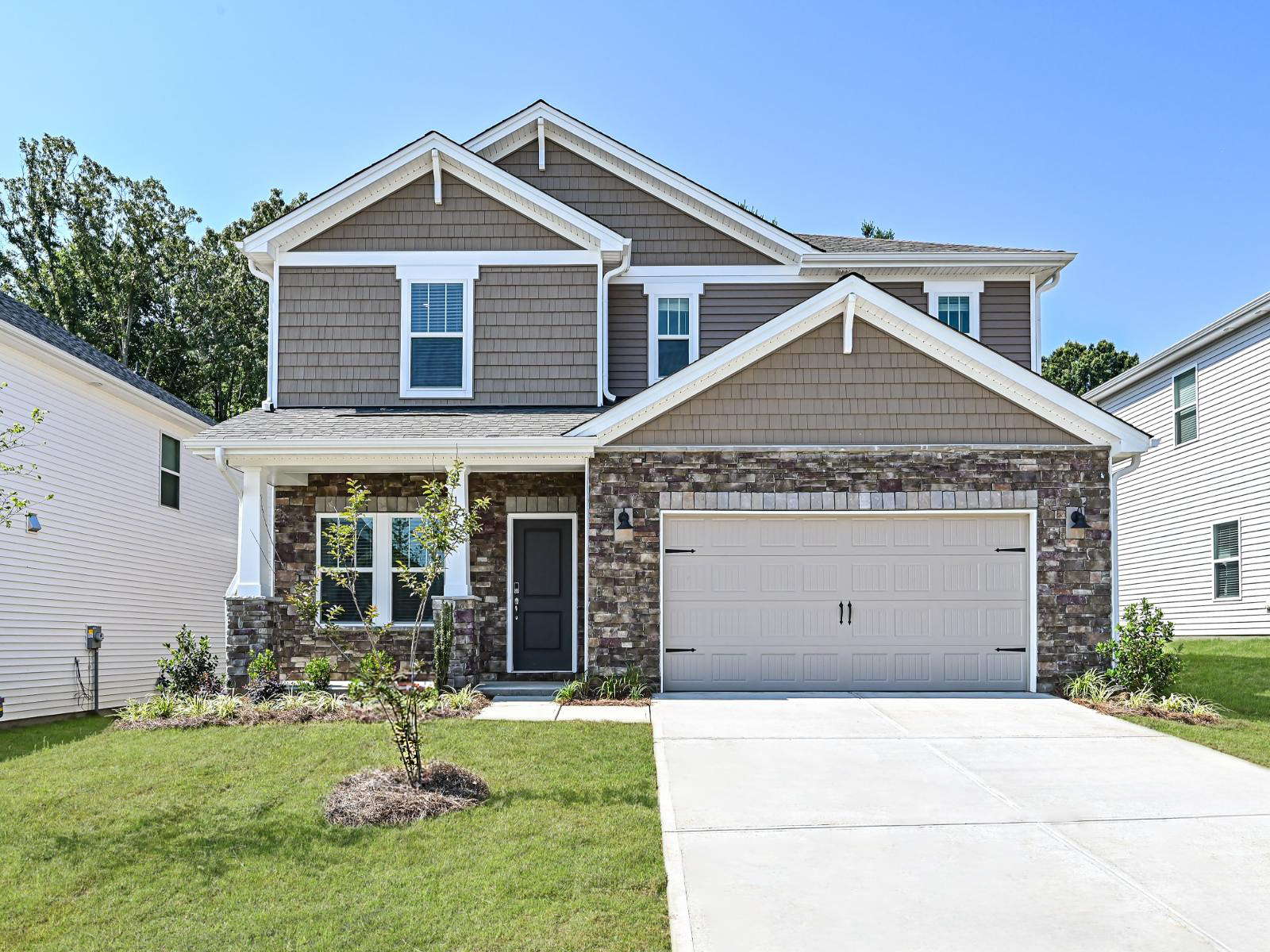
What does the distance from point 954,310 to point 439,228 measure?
7243mm

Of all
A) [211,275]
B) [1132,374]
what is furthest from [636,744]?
[211,275]

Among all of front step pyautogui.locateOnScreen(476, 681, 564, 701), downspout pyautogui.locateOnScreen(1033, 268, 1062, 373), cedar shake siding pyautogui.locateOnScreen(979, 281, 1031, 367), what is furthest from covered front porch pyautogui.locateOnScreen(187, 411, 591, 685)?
downspout pyautogui.locateOnScreen(1033, 268, 1062, 373)

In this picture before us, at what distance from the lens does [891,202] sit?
107ft

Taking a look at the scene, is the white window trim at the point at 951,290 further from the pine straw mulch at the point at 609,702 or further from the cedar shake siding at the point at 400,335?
the pine straw mulch at the point at 609,702

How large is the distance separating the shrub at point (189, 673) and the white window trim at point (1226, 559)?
15.8 m

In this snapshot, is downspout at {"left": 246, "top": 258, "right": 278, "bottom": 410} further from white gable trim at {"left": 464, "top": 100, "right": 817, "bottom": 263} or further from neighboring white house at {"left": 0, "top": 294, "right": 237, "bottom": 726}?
white gable trim at {"left": 464, "top": 100, "right": 817, "bottom": 263}

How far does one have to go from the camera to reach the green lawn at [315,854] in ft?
16.1

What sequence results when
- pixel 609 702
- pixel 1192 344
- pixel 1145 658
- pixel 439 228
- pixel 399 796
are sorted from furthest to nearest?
pixel 1192 344
pixel 439 228
pixel 1145 658
pixel 609 702
pixel 399 796

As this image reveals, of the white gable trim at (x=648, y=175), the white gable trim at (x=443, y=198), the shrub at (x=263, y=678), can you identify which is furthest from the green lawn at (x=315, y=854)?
the white gable trim at (x=648, y=175)

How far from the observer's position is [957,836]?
6.30 m

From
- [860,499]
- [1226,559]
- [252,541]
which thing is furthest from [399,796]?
[1226,559]

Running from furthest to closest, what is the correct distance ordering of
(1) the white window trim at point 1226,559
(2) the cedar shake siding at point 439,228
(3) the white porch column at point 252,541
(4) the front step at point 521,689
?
(1) the white window trim at point 1226,559, (2) the cedar shake siding at point 439,228, (3) the white porch column at point 252,541, (4) the front step at point 521,689

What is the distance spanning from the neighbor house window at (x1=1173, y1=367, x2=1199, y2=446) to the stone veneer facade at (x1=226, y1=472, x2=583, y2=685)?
12.2 meters

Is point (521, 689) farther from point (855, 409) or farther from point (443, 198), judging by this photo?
point (443, 198)
